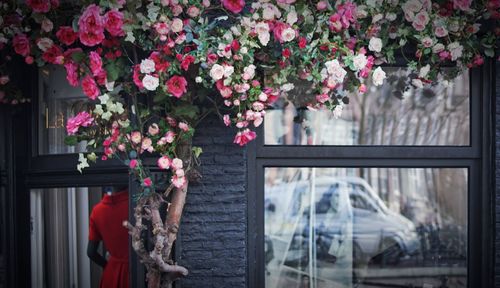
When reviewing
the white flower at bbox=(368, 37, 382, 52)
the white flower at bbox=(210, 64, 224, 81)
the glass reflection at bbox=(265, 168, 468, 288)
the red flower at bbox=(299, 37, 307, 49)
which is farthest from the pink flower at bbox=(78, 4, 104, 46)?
the glass reflection at bbox=(265, 168, 468, 288)

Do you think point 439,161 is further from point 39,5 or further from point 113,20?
point 39,5

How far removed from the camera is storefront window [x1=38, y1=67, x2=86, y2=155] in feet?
16.3

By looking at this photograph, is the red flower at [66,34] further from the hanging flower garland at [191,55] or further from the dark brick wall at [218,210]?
the dark brick wall at [218,210]

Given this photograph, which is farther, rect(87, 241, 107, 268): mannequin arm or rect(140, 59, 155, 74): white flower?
rect(87, 241, 107, 268): mannequin arm

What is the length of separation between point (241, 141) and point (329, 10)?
3.16ft

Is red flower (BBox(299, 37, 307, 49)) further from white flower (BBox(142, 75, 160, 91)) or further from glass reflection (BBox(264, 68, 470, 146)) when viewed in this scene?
white flower (BBox(142, 75, 160, 91))

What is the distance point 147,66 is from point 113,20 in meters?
0.32

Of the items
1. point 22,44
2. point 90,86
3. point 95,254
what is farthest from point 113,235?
point 22,44

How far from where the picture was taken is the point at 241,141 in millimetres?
4016

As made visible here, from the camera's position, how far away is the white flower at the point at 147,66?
3783mm

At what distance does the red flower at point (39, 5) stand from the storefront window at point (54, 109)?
3.62ft

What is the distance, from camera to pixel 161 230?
3.96 m

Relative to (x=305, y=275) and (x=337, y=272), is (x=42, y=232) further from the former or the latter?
(x=337, y=272)

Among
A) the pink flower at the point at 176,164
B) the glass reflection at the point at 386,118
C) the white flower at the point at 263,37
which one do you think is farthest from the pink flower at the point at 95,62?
the glass reflection at the point at 386,118
